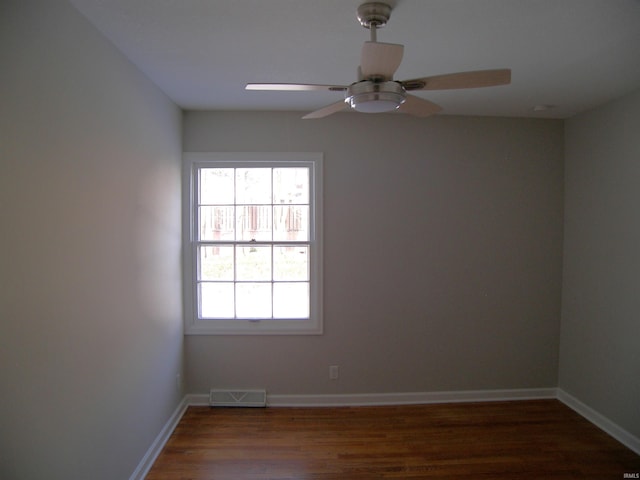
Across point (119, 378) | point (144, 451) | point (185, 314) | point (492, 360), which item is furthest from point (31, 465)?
point (492, 360)

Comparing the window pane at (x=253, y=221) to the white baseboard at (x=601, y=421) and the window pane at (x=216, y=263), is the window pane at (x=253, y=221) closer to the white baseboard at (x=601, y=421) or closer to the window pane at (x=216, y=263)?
the window pane at (x=216, y=263)

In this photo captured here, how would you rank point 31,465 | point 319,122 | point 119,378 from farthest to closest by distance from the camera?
point 319,122, point 119,378, point 31,465

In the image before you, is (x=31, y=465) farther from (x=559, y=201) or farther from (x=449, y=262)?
(x=559, y=201)

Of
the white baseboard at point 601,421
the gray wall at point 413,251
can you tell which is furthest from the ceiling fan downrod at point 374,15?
the white baseboard at point 601,421

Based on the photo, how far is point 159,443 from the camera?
240 cm

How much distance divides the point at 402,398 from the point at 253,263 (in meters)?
1.84

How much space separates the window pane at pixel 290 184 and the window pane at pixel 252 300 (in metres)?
0.80

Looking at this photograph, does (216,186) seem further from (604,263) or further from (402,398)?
(604,263)

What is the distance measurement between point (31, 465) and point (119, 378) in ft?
2.07

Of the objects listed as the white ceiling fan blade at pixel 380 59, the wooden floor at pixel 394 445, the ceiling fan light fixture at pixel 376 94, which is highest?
the white ceiling fan blade at pixel 380 59

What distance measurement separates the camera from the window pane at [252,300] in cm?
307

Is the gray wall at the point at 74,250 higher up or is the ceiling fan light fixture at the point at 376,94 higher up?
the ceiling fan light fixture at the point at 376,94

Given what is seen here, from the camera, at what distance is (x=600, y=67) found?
6.81ft

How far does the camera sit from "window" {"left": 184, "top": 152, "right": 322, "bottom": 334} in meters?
3.02
